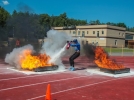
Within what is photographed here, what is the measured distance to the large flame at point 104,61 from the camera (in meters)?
15.5

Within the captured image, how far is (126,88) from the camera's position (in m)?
10.6

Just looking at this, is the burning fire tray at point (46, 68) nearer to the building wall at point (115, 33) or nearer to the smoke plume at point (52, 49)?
the smoke plume at point (52, 49)

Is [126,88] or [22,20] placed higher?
[22,20]

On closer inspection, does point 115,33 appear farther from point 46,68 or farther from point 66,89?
point 66,89

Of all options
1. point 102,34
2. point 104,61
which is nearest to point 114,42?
point 102,34

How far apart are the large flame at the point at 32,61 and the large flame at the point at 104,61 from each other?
3.64 meters

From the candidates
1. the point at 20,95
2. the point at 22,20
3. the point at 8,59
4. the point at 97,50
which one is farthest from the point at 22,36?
the point at 20,95

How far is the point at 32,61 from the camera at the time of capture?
1488 centimetres

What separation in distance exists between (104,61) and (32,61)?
5.20 metres

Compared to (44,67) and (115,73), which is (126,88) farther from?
(44,67)

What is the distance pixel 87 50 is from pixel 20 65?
206 inches

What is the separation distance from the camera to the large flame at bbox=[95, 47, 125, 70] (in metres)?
A: 15.5

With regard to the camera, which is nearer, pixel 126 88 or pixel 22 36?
pixel 126 88

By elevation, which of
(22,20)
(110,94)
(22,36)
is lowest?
(110,94)
